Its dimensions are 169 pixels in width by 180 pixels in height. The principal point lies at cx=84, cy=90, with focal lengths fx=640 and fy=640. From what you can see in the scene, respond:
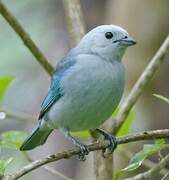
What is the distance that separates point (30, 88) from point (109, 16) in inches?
68.8

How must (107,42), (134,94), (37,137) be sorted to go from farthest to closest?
(37,137) → (107,42) → (134,94)

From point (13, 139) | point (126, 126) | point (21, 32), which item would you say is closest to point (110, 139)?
point (126, 126)

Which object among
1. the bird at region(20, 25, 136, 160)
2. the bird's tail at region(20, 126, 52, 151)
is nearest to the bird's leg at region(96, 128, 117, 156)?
the bird at region(20, 25, 136, 160)

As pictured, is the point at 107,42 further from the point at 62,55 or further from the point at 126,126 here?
the point at 62,55

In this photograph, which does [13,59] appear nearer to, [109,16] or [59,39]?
[59,39]

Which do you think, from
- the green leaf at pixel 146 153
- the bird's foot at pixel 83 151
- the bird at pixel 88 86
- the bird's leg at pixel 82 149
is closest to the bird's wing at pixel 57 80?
the bird at pixel 88 86

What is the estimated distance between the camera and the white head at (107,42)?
3611 millimetres

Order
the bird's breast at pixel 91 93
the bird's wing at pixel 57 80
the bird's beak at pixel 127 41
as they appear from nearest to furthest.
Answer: the bird's breast at pixel 91 93
the bird's beak at pixel 127 41
the bird's wing at pixel 57 80

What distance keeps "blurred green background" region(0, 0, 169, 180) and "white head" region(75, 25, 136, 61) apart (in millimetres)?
555

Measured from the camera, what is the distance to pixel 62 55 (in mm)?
6609

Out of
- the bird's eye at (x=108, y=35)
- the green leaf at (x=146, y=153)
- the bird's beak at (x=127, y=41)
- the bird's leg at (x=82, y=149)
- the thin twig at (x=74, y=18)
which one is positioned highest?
the thin twig at (x=74, y=18)

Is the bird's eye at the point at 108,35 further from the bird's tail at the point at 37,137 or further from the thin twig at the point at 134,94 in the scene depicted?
the bird's tail at the point at 37,137

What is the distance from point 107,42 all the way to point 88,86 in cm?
36

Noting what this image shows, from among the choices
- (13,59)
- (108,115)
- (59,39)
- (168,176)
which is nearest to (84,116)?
(108,115)
